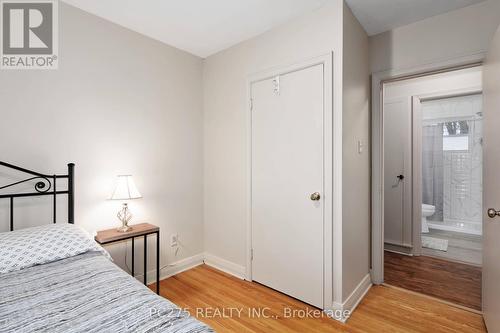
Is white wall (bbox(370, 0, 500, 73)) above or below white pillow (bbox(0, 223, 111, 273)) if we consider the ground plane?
above

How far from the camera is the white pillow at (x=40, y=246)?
1324 millimetres

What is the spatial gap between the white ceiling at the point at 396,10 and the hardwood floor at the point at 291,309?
2416 millimetres

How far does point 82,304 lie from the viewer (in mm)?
1013

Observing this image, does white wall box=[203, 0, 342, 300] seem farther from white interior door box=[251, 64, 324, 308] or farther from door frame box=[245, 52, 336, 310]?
door frame box=[245, 52, 336, 310]

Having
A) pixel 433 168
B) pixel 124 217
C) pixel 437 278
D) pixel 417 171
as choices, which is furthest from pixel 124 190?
pixel 433 168

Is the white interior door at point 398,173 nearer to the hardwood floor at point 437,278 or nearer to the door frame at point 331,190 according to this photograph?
the hardwood floor at point 437,278

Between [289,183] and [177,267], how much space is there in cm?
155

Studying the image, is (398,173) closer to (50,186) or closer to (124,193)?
(124,193)

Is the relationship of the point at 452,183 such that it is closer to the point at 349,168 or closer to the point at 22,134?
the point at 349,168

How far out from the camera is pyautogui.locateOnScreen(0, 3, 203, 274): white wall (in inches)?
72.5

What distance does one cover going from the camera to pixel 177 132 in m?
2.74

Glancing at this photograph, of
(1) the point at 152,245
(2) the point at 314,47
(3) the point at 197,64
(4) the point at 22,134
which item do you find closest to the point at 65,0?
(4) the point at 22,134

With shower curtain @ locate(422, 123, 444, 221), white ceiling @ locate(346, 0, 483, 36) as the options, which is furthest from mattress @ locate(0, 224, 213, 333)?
shower curtain @ locate(422, 123, 444, 221)

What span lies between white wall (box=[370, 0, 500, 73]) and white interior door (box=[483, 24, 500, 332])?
29 centimetres
